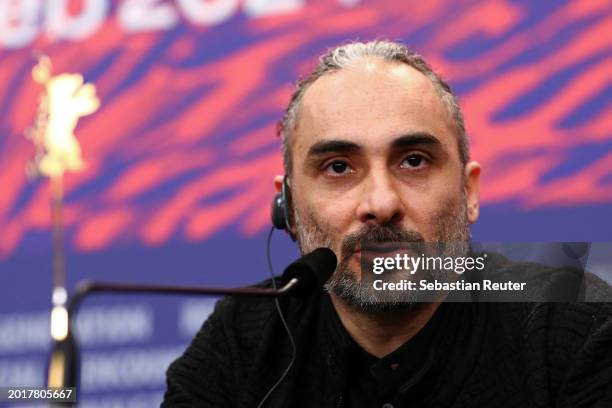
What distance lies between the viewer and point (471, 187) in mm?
1608

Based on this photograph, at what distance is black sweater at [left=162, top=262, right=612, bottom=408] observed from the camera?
1347 mm

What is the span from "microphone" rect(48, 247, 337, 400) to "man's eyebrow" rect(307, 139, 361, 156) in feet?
1.10

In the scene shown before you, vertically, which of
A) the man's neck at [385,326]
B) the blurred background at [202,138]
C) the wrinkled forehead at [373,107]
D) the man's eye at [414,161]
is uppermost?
the blurred background at [202,138]

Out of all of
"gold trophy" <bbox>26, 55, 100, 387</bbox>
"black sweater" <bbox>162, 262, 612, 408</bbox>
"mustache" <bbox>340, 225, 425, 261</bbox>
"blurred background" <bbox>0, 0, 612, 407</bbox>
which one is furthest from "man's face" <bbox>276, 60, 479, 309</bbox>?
"gold trophy" <bbox>26, 55, 100, 387</bbox>

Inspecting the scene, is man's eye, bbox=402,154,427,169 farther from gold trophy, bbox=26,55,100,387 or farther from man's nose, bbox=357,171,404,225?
gold trophy, bbox=26,55,100,387

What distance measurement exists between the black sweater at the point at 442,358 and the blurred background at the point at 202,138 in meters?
0.52

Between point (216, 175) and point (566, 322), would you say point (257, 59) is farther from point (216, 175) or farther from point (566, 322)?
point (566, 322)

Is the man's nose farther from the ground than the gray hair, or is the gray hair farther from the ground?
the gray hair

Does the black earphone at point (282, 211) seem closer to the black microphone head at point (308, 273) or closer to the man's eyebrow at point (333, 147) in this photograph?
the man's eyebrow at point (333, 147)

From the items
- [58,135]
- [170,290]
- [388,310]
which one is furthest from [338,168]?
[58,135]

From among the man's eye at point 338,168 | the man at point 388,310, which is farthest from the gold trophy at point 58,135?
the man's eye at point 338,168

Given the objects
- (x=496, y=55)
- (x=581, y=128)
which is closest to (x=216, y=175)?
(x=496, y=55)

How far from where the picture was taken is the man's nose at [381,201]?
4.38 ft

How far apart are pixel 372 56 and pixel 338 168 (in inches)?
10.2
